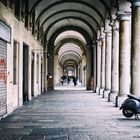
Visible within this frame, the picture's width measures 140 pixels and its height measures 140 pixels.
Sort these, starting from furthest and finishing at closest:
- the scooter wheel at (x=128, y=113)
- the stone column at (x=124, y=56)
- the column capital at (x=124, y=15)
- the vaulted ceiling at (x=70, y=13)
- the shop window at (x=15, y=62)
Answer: the vaulted ceiling at (x=70, y=13) < the stone column at (x=124, y=56) < the column capital at (x=124, y=15) < the shop window at (x=15, y=62) < the scooter wheel at (x=128, y=113)

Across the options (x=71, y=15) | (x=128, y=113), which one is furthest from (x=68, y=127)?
(x=71, y=15)

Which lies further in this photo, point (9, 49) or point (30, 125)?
point (9, 49)

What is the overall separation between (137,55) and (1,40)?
18.0 feet

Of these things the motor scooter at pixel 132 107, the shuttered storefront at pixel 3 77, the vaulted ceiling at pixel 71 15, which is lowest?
the motor scooter at pixel 132 107

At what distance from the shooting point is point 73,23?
40.6 m

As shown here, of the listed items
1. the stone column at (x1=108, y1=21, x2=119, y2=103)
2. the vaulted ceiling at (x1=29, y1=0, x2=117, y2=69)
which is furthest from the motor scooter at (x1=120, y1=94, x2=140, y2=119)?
the vaulted ceiling at (x1=29, y1=0, x2=117, y2=69)

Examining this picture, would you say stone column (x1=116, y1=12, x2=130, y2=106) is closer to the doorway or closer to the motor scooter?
the motor scooter

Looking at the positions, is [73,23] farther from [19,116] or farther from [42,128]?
[42,128]

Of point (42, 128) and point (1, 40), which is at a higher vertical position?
point (1, 40)

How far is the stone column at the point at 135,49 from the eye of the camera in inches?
634

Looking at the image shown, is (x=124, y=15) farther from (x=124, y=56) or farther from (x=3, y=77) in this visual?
(x=3, y=77)

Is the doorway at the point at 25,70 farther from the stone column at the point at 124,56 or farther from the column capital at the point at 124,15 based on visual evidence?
the column capital at the point at 124,15

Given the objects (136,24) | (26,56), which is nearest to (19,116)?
(136,24)

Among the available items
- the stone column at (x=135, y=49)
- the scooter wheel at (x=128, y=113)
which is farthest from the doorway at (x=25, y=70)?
the scooter wheel at (x=128, y=113)
